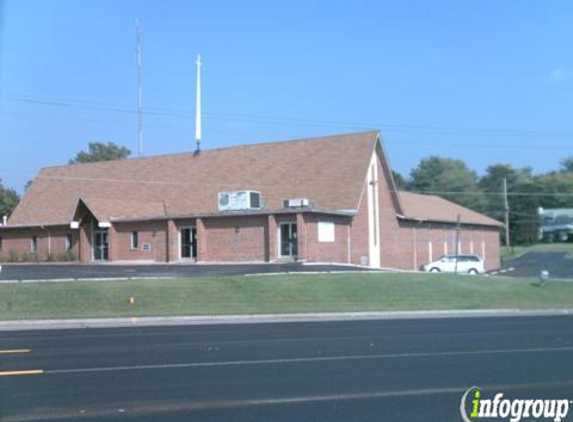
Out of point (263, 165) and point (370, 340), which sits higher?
point (263, 165)

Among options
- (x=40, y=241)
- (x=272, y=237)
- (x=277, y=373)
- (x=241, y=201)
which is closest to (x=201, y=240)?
(x=241, y=201)

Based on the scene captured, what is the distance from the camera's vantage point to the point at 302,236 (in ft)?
119

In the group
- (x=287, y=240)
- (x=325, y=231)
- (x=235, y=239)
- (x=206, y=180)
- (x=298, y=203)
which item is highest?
(x=206, y=180)

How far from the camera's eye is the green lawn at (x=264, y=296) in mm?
24031

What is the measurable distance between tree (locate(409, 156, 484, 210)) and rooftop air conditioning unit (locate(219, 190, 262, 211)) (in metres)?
67.7

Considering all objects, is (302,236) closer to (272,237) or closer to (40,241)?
(272,237)

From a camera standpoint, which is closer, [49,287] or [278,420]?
[278,420]

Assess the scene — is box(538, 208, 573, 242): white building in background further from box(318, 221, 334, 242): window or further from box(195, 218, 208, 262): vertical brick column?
box(195, 218, 208, 262): vertical brick column

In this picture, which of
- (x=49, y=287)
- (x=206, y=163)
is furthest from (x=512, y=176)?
(x=49, y=287)

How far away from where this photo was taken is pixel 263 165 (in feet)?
148

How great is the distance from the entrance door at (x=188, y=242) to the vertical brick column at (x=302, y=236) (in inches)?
281

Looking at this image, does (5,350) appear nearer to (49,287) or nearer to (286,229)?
(49,287)

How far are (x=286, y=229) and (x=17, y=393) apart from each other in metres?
27.8

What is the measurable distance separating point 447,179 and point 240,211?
72530 millimetres
